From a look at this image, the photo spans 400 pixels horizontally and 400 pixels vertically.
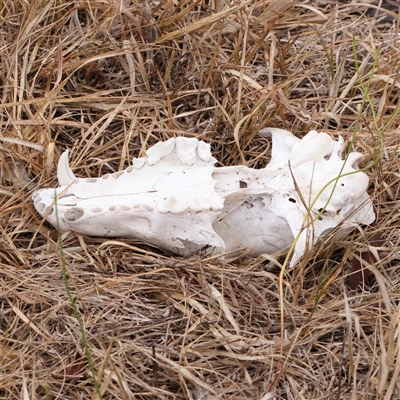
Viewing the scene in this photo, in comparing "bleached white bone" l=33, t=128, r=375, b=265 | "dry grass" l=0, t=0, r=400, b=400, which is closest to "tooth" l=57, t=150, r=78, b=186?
"bleached white bone" l=33, t=128, r=375, b=265

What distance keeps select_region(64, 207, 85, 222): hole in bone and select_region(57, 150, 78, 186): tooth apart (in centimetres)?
10

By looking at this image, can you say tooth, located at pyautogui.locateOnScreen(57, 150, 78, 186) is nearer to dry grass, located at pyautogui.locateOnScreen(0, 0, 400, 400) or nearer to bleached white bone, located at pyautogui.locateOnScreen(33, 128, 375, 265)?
bleached white bone, located at pyautogui.locateOnScreen(33, 128, 375, 265)

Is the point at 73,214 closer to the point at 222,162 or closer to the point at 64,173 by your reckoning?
the point at 64,173

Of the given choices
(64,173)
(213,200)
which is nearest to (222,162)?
(213,200)

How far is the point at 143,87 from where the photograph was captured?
2314mm

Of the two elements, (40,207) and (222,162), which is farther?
(222,162)

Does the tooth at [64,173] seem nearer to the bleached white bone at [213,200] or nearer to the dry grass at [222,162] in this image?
the bleached white bone at [213,200]

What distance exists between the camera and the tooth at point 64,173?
186 centimetres

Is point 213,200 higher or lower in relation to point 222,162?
higher

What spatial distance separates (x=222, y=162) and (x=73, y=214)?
21.8 inches

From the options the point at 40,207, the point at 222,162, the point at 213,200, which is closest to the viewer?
→ the point at 213,200

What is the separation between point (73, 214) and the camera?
71.4 inches

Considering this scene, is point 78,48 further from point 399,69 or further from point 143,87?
point 399,69

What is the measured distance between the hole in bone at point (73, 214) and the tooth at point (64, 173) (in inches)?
4.0
